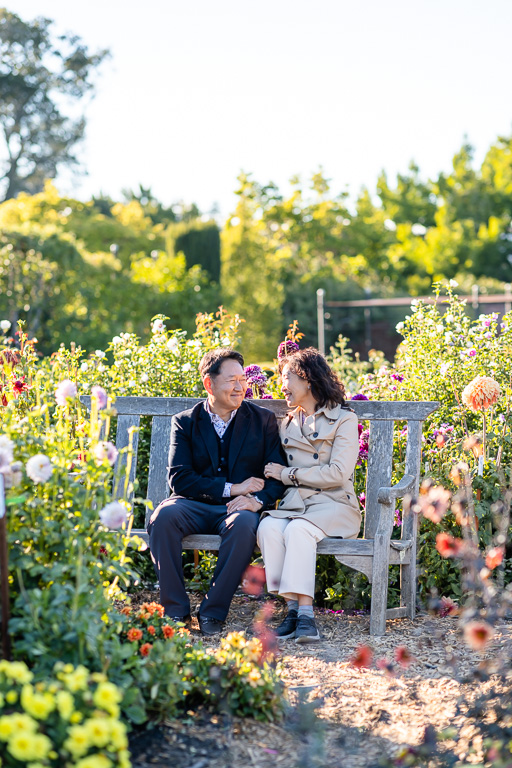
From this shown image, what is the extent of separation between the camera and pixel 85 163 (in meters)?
29.3

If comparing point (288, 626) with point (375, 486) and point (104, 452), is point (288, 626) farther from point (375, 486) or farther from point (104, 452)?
point (104, 452)

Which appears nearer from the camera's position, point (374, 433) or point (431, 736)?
point (431, 736)

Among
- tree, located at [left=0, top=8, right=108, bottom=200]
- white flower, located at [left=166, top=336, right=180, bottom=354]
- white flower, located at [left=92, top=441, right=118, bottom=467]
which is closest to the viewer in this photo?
white flower, located at [left=92, top=441, right=118, bottom=467]

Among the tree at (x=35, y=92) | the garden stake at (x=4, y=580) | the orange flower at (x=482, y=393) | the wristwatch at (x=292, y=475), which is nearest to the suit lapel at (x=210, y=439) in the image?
the wristwatch at (x=292, y=475)

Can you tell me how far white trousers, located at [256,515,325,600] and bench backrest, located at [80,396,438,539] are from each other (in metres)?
0.42

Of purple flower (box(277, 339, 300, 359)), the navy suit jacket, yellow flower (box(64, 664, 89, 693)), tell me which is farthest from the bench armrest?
yellow flower (box(64, 664, 89, 693))

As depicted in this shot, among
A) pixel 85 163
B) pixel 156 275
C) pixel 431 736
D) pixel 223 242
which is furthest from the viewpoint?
pixel 85 163

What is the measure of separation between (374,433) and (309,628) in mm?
1016

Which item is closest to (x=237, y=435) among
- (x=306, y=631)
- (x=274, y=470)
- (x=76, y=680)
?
(x=274, y=470)

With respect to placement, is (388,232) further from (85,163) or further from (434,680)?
(434,680)

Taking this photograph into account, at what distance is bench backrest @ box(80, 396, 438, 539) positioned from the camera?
3988mm

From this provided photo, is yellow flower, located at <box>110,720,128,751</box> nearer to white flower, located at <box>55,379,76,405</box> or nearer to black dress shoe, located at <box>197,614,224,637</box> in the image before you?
white flower, located at <box>55,379,76,405</box>

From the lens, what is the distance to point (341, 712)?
9.03 feet

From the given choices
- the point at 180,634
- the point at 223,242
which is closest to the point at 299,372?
the point at 180,634
